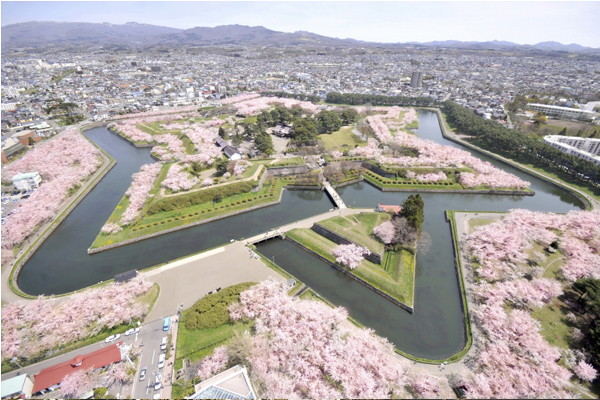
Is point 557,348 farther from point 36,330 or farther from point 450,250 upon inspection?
point 36,330

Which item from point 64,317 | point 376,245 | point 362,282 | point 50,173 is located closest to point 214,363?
point 64,317

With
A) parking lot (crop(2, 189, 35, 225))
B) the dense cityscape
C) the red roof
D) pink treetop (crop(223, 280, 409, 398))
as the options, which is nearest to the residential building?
the dense cityscape

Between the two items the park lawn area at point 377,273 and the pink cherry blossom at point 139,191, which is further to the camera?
the pink cherry blossom at point 139,191

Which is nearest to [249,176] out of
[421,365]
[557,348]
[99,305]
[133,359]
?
[99,305]

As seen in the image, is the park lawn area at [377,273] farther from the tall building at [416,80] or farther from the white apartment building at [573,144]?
the tall building at [416,80]

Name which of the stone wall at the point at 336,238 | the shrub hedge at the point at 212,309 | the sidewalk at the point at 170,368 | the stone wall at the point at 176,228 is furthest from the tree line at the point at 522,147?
the sidewalk at the point at 170,368

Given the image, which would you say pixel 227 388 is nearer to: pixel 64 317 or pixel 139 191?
pixel 64 317

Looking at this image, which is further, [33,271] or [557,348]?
[33,271]
